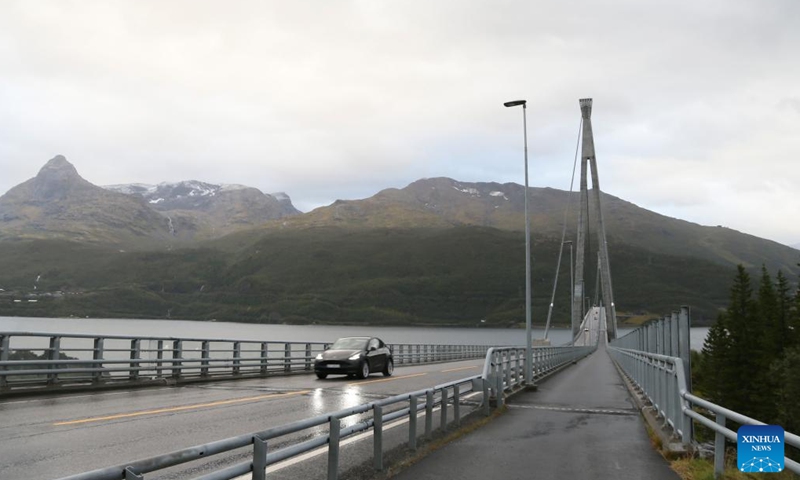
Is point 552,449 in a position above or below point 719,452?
below

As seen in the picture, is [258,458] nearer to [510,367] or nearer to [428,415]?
[428,415]

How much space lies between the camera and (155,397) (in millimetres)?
17156

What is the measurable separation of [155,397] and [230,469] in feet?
41.7

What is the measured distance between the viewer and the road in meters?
8.93

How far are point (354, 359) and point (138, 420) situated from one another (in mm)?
13377

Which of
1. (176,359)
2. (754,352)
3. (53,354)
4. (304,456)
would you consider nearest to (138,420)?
(304,456)

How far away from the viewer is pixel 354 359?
25.6m

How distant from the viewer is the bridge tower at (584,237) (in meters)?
85.2

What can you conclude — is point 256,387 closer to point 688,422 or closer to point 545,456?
point 545,456

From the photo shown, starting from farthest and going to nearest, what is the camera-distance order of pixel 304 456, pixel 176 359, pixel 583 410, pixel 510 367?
pixel 176 359
pixel 510 367
pixel 583 410
pixel 304 456

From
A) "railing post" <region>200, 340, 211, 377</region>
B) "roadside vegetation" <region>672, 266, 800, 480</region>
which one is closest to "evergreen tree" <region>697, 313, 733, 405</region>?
"roadside vegetation" <region>672, 266, 800, 480</region>

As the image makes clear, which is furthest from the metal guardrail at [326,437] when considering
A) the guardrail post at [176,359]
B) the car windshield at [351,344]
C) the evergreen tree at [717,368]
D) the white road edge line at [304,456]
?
the evergreen tree at [717,368]

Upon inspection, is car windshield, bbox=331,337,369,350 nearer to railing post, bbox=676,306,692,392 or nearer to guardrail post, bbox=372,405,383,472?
railing post, bbox=676,306,692,392

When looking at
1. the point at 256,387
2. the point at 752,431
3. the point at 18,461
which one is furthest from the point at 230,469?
the point at 256,387
